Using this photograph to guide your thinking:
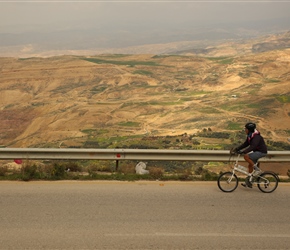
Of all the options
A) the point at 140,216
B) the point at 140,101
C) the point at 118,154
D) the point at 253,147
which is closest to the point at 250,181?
the point at 253,147

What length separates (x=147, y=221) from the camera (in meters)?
6.22

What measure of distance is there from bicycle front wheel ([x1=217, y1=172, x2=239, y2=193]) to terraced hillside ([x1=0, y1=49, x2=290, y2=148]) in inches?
475

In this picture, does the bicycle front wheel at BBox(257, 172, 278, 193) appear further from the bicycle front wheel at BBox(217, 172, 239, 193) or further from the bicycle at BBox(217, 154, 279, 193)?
the bicycle front wheel at BBox(217, 172, 239, 193)

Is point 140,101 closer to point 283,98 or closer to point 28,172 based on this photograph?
point 283,98

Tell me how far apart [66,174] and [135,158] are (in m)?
1.80

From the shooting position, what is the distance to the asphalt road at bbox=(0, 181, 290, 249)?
5.48m

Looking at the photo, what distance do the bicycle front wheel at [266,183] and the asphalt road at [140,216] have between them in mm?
150

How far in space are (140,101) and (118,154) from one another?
36.8 metres

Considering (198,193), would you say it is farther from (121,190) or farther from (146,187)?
(121,190)

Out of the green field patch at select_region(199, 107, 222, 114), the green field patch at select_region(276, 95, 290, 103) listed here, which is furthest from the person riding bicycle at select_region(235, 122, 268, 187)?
the green field patch at select_region(276, 95, 290, 103)

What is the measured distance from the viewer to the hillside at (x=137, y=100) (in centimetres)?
2919

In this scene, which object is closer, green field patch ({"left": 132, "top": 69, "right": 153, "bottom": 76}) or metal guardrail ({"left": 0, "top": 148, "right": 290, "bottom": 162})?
metal guardrail ({"left": 0, "top": 148, "right": 290, "bottom": 162})

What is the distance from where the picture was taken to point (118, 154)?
9.15m

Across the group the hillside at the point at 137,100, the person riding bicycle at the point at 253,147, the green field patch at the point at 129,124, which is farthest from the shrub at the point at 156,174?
the green field patch at the point at 129,124
